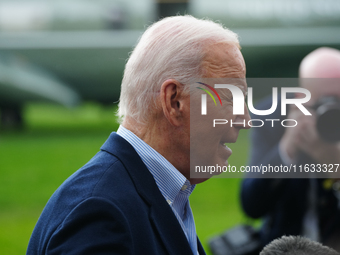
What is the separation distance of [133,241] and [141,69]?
0.50 meters

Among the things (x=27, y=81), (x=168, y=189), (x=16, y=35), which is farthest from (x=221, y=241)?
(x=16, y=35)

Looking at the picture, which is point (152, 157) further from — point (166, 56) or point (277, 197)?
point (277, 197)

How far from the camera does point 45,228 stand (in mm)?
1254

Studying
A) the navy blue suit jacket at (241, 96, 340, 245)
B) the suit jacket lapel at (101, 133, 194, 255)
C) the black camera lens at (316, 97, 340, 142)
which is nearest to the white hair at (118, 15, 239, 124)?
the suit jacket lapel at (101, 133, 194, 255)

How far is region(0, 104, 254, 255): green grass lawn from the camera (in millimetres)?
4977

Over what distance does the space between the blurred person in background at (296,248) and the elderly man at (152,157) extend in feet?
1.17

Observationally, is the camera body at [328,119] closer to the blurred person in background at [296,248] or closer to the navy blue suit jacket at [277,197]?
the navy blue suit jacket at [277,197]

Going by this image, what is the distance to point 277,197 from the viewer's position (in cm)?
234

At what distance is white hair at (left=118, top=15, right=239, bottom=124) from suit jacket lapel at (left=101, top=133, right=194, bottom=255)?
0.44 feet

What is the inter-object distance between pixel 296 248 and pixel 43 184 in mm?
6238

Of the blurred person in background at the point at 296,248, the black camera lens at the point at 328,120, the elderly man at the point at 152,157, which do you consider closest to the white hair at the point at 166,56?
the elderly man at the point at 152,157

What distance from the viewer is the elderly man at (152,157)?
3.92 ft

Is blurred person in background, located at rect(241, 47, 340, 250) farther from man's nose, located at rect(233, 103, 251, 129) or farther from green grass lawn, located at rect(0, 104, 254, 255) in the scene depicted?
man's nose, located at rect(233, 103, 251, 129)

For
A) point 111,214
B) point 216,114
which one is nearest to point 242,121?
point 216,114
